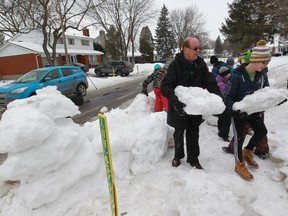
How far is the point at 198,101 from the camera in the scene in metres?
2.54

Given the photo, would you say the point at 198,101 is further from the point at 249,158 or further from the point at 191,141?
the point at 249,158

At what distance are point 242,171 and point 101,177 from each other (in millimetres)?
1871

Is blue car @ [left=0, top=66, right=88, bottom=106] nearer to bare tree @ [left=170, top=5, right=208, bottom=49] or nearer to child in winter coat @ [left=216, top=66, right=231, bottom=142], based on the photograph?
child in winter coat @ [left=216, top=66, right=231, bottom=142]

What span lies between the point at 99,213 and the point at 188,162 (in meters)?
1.45

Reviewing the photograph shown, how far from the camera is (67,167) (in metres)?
2.82

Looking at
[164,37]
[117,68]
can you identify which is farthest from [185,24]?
[117,68]

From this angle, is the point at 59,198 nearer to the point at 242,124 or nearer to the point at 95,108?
the point at 242,124

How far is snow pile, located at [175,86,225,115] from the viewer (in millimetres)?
2506

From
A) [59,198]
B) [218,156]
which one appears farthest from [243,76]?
[59,198]

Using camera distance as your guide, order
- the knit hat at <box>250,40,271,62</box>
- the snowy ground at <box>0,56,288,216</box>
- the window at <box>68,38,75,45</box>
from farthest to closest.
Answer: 1. the window at <box>68,38,75,45</box>
2. the knit hat at <box>250,40,271,62</box>
3. the snowy ground at <box>0,56,288,216</box>

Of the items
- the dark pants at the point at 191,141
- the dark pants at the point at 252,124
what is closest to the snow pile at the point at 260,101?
the dark pants at the point at 252,124

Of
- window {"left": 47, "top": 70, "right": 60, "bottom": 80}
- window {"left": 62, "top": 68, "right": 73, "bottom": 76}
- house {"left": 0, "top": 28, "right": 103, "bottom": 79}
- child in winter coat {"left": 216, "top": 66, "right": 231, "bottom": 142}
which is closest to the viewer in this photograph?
child in winter coat {"left": 216, "top": 66, "right": 231, "bottom": 142}

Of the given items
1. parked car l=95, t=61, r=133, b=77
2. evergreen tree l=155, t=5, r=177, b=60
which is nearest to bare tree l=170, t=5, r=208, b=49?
evergreen tree l=155, t=5, r=177, b=60

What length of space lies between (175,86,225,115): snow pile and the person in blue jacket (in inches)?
16.4
